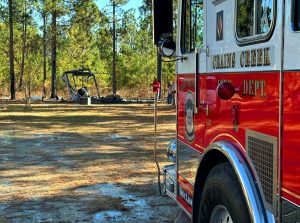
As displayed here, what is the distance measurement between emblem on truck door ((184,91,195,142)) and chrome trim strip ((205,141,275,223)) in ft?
3.02

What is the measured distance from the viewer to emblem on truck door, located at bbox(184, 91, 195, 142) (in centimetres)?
395

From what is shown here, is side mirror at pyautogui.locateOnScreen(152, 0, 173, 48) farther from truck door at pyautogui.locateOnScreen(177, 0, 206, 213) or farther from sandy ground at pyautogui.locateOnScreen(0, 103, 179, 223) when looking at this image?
sandy ground at pyautogui.locateOnScreen(0, 103, 179, 223)

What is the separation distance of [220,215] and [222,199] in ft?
0.57

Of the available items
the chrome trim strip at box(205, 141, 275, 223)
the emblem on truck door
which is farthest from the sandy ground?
the chrome trim strip at box(205, 141, 275, 223)

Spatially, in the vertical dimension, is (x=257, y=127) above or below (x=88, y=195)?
above

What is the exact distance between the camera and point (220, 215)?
3.15 metres

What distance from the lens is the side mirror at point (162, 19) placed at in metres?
4.04

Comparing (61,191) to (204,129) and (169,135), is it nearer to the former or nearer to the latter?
(204,129)

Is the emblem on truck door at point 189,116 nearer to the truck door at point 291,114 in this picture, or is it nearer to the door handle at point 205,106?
the door handle at point 205,106

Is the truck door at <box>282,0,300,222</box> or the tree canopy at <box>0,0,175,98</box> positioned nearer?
the truck door at <box>282,0,300,222</box>


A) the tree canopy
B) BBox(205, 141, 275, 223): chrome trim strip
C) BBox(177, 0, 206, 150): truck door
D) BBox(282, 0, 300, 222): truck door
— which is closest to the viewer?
BBox(282, 0, 300, 222): truck door

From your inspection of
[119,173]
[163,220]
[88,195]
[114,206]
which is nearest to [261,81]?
[163,220]

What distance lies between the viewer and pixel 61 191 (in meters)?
6.41

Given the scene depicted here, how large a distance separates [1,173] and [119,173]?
1829 mm
